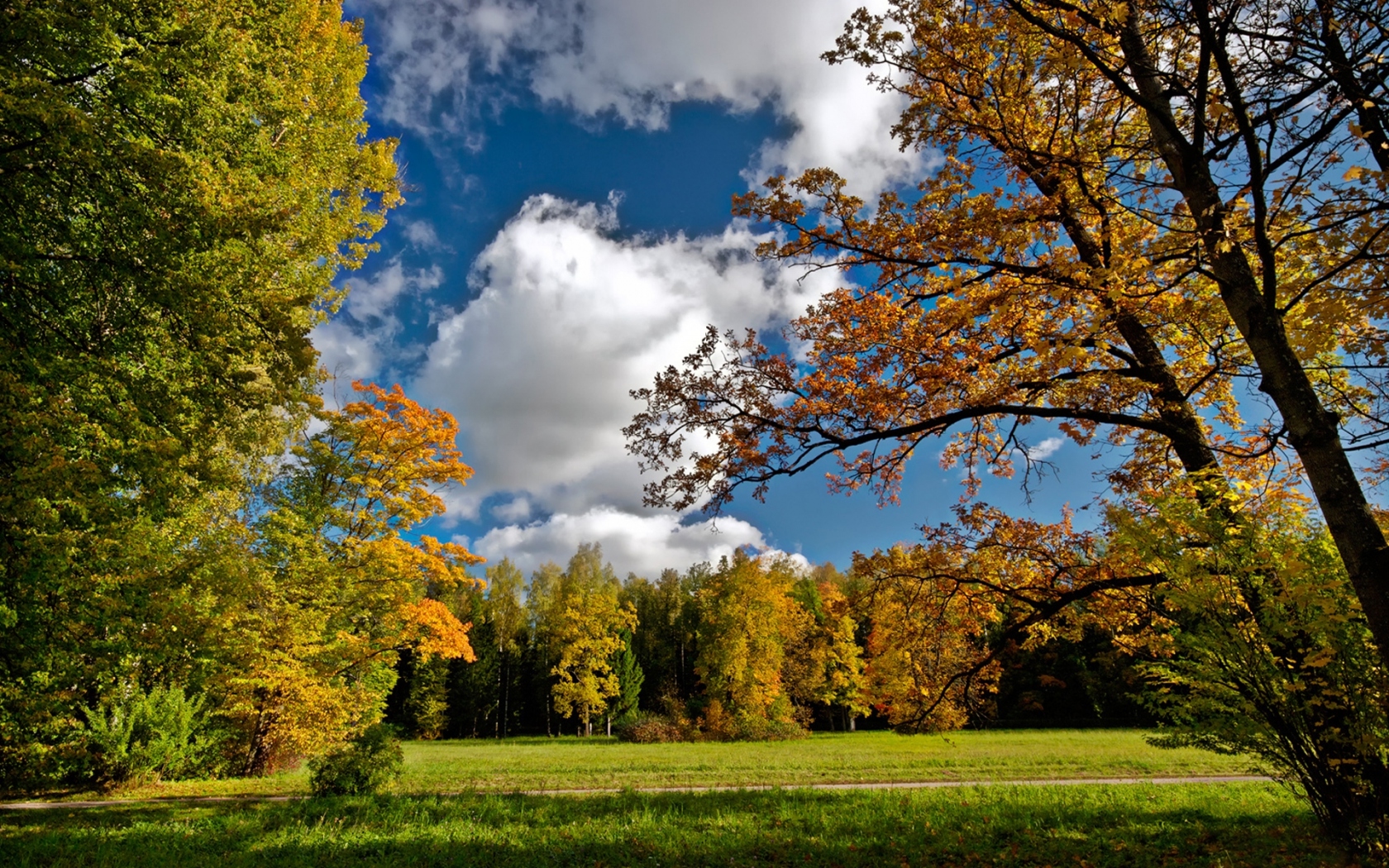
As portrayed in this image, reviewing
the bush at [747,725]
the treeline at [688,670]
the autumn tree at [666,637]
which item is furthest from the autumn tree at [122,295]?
the autumn tree at [666,637]

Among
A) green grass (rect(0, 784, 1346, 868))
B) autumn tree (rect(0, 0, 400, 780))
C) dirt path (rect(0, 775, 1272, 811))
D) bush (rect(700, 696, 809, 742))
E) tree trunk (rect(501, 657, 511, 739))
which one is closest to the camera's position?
autumn tree (rect(0, 0, 400, 780))

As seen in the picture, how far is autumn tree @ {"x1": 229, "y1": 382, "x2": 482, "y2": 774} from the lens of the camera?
1267cm

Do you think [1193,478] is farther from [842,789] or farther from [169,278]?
[169,278]

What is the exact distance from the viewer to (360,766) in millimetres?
11164

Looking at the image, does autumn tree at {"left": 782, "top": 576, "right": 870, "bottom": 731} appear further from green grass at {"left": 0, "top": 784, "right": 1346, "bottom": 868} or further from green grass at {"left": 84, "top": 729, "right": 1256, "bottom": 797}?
green grass at {"left": 0, "top": 784, "right": 1346, "bottom": 868}

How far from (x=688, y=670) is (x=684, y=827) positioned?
50692 millimetres

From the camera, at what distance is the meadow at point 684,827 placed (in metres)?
6.70

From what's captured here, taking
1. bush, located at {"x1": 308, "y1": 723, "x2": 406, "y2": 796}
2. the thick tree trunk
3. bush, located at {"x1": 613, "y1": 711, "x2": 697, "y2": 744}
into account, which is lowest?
bush, located at {"x1": 613, "y1": 711, "x2": 697, "y2": 744}

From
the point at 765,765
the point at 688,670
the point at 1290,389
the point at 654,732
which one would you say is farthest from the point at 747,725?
the point at 1290,389

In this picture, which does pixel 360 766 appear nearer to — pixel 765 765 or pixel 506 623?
pixel 765 765

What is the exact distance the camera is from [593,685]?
3666 centimetres

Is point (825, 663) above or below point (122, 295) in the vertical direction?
below

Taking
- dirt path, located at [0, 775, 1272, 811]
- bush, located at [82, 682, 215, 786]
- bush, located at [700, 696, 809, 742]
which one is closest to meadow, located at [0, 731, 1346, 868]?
dirt path, located at [0, 775, 1272, 811]

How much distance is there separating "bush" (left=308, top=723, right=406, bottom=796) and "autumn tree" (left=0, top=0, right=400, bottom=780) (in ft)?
13.2
